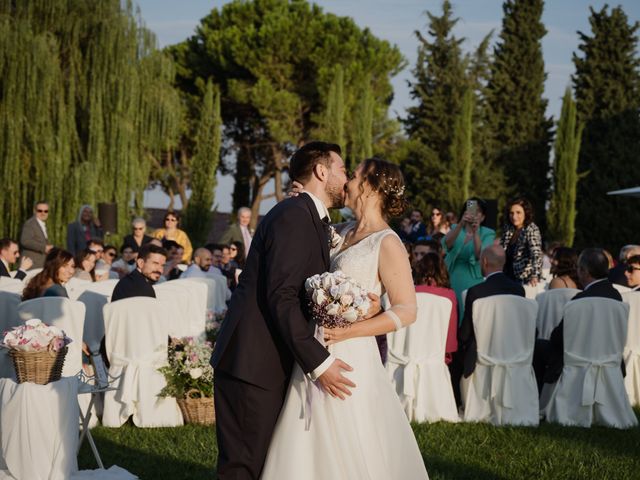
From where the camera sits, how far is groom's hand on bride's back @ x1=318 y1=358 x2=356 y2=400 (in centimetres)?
370

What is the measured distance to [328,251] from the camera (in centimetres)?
396

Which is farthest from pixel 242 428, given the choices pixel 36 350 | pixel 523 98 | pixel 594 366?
pixel 523 98

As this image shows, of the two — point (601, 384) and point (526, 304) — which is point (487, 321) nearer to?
point (526, 304)

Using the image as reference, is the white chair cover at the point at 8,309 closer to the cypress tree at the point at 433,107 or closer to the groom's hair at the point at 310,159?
the groom's hair at the point at 310,159

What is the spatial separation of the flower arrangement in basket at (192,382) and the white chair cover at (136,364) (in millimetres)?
109

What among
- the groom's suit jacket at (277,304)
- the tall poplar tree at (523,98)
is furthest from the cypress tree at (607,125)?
the groom's suit jacket at (277,304)

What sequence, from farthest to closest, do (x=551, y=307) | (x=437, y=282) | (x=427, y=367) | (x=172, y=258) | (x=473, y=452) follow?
(x=172, y=258) < (x=551, y=307) < (x=437, y=282) < (x=427, y=367) < (x=473, y=452)

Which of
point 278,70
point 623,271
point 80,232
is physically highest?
point 278,70

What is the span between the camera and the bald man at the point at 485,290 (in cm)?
809

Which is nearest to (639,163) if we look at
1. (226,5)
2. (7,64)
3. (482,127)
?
(482,127)

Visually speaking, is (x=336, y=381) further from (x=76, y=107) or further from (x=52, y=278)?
(x=76, y=107)

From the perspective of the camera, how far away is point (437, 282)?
27.5ft

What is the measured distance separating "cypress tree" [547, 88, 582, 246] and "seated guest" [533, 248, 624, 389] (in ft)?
83.0

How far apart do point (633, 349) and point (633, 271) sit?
38.8 inches
